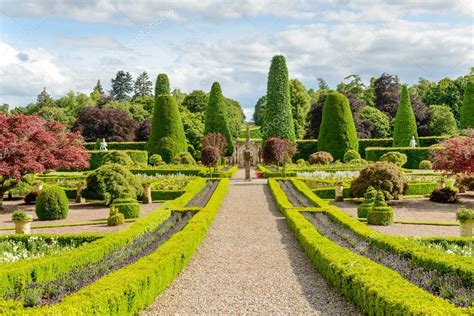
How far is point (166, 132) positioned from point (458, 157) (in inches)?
914

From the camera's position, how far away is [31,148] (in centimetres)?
1703

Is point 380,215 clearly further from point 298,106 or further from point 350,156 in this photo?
point 298,106

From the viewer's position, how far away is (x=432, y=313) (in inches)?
189

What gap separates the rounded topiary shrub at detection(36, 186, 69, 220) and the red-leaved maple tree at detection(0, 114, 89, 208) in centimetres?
175

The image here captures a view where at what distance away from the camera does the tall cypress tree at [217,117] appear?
4166 cm

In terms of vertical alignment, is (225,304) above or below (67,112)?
below

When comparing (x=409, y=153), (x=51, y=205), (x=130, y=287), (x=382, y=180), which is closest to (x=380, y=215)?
(x=382, y=180)

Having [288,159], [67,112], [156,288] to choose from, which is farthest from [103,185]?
[67,112]

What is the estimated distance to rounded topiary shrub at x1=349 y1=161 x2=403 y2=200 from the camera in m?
17.3

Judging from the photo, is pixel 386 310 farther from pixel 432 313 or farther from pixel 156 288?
pixel 156 288

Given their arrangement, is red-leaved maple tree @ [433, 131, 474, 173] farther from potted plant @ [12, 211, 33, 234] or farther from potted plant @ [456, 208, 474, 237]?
potted plant @ [12, 211, 33, 234]

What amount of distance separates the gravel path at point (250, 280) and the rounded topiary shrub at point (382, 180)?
5.46m

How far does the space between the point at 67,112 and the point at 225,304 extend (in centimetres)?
5986

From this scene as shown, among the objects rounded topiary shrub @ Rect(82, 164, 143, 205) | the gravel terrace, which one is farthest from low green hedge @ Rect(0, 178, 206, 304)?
rounded topiary shrub @ Rect(82, 164, 143, 205)
